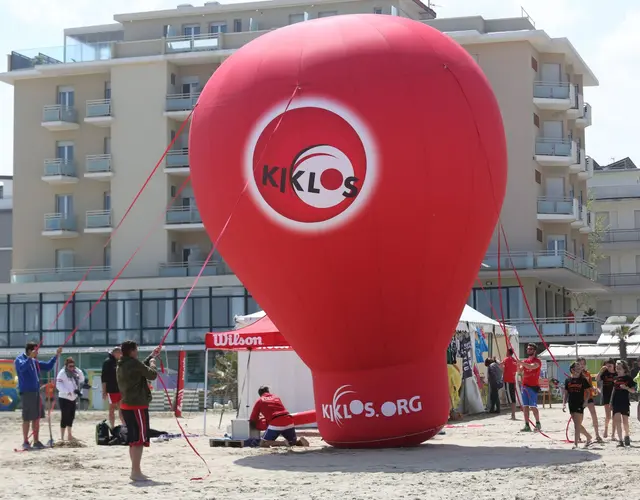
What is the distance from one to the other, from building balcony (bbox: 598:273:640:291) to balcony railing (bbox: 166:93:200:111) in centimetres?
2872

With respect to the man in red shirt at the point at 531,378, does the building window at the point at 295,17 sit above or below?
above

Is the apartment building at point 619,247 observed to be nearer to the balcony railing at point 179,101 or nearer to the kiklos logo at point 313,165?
the balcony railing at point 179,101

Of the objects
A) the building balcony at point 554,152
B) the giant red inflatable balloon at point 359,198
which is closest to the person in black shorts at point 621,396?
the giant red inflatable balloon at point 359,198

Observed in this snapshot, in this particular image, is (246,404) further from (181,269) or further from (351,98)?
(181,269)

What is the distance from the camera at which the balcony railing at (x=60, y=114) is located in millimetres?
61438

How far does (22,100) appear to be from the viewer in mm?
63094

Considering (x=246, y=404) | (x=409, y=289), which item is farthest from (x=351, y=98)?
(x=246, y=404)

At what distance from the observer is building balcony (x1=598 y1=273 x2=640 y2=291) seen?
74.0 metres

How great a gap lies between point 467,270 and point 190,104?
143ft

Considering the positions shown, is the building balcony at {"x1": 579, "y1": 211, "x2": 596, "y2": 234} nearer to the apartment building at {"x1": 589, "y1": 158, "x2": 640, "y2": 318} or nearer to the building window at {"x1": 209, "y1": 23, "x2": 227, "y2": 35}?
the apartment building at {"x1": 589, "y1": 158, "x2": 640, "y2": 318}

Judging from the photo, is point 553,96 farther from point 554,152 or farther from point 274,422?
point 274,422

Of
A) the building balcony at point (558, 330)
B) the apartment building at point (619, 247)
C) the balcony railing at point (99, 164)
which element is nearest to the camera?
the building balcony at point (558, 330)

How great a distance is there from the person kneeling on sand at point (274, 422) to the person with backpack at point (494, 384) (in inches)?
441

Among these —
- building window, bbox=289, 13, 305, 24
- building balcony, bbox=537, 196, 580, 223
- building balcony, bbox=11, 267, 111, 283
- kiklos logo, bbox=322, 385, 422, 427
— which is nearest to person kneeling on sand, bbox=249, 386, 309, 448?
kiklos logo, bbox=322, 385, 422, 427
